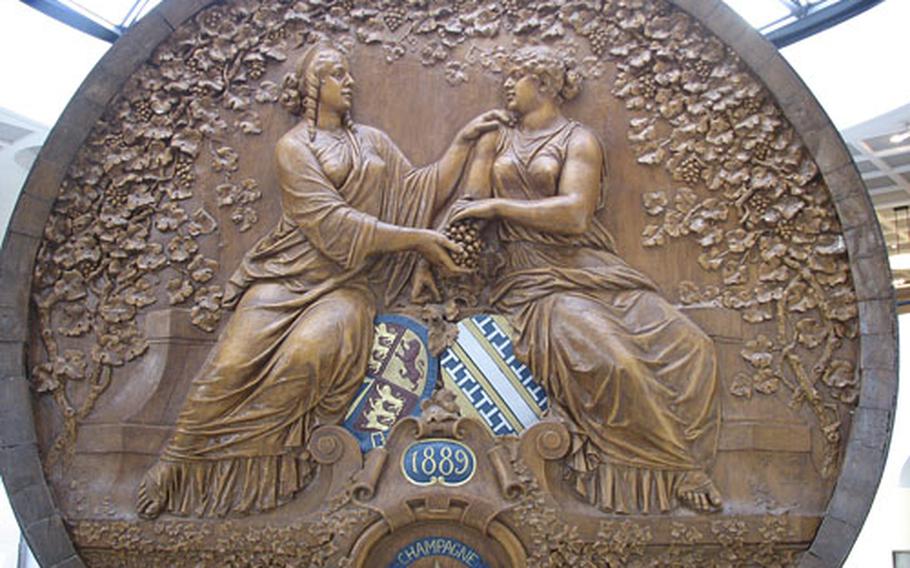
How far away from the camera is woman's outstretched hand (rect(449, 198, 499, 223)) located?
4.62m

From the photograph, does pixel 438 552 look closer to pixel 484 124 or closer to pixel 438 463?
pixel 438 463

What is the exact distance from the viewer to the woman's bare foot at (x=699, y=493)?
445cm

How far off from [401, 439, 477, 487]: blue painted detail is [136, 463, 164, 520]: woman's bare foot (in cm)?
109

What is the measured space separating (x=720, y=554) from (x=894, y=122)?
473cm

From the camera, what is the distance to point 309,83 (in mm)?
4832

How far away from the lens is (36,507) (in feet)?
15.2

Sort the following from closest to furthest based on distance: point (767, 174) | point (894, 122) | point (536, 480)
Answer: point (536, 480) → point (767, 174) → point (894, 122)

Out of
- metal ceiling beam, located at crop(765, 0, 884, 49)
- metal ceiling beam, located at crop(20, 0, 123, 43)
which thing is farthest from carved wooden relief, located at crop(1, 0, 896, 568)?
metal ceiling beam, located at crop(765, 0, 884, 49)

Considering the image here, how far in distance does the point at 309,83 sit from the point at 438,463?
1.86 metres

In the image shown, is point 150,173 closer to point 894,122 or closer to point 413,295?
point 413,295

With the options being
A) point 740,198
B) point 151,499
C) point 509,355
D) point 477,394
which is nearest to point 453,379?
point 477,394

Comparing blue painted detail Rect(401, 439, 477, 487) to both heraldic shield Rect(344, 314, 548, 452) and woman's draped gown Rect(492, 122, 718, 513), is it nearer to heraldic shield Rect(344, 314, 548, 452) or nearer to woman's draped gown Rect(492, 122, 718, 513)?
heraldic shield Rect(344, 314, 548, 452)

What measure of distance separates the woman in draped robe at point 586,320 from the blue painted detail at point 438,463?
0.47 meters

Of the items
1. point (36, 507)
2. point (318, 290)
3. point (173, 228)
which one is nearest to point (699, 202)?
point (318, 290)
